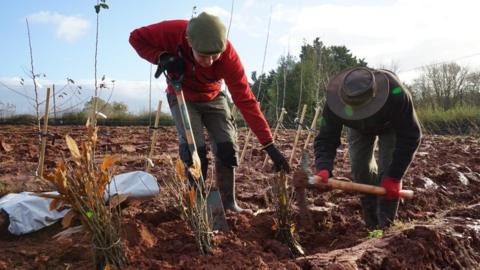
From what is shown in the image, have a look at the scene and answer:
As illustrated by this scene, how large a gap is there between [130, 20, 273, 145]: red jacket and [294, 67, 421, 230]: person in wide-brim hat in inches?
18.5

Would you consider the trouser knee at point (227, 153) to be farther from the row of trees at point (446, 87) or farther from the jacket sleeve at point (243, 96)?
the row of trees at point (446, 87)

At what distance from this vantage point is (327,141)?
10.8ft

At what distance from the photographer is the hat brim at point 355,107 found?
292 centimetres

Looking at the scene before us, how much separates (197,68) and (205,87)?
0.67 ft

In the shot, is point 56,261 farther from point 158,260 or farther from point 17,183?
point 17,183

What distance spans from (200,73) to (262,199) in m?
A: 1.49

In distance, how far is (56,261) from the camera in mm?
2559

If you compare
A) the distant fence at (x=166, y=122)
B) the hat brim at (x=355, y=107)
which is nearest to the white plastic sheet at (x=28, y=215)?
the hat brim at (x=355, y=107)

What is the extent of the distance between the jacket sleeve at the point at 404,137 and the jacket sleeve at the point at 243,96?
2.72 feet

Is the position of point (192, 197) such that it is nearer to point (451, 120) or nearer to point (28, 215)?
point (28, 215)

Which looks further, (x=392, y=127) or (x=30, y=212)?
(x=392, y=127)

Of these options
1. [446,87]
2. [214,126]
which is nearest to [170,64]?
[214,126]

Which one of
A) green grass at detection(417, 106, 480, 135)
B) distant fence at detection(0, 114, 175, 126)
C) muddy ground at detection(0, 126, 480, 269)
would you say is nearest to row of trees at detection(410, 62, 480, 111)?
green grass at detection(417, 106, 480, 135)

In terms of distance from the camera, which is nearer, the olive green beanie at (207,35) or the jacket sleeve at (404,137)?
the olive green beanie at (207,35)
